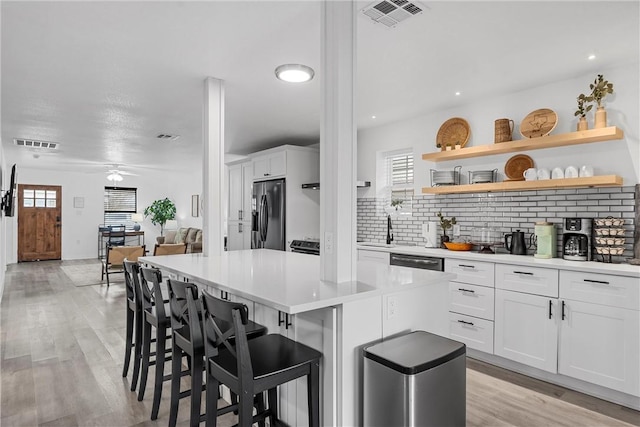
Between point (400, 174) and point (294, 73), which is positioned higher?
point (294, 73)

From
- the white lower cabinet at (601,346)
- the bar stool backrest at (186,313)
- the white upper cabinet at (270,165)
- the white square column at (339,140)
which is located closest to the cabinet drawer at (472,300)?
the white lower cabinet at (601,346)

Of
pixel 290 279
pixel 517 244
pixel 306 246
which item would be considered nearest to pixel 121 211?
pixel 306 246

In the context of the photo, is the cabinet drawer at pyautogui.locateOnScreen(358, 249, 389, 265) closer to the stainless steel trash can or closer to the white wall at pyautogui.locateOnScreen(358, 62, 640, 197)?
the white wall at pyautogui.locateOnScreen(358, 62, 640, 197)

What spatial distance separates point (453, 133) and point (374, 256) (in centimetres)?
162

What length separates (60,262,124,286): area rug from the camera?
691cm

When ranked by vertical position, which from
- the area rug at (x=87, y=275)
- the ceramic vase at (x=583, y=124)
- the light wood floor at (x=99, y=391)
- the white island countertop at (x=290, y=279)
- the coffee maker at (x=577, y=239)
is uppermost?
the ceramic vase at (x=583, y=124)

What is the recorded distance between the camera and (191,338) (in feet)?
6.34

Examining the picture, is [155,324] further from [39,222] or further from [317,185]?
[39,222]

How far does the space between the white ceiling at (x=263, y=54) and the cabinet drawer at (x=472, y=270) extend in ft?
5.32

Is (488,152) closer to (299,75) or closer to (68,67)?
(299,75)

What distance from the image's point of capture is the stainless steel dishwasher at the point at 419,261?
362 centimetres

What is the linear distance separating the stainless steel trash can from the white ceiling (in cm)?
186

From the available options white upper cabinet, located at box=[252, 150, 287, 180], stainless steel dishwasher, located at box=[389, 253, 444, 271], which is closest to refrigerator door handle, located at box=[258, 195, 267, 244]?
white upper cabinet, located at box=[252, 150, 287, 180]

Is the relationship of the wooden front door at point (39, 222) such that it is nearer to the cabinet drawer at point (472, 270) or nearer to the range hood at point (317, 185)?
the range hood at point (317, 185)
